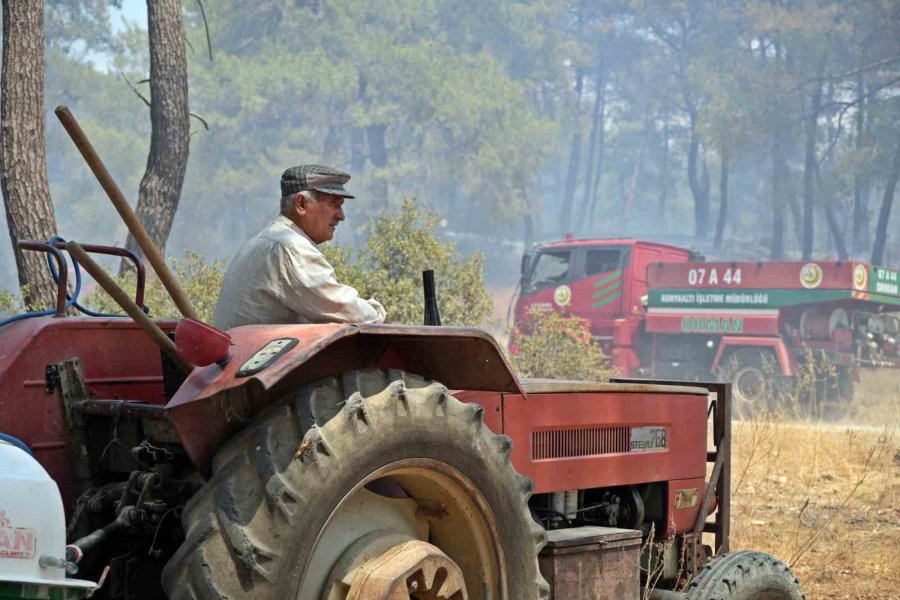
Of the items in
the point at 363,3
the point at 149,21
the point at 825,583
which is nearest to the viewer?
the point at 825,583

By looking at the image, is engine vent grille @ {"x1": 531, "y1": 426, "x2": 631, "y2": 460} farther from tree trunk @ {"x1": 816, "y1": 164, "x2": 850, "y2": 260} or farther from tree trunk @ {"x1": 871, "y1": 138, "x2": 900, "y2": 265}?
tree trunk @ {"x1": 816, "y1": 164, "x2": 850, "y2": 260}

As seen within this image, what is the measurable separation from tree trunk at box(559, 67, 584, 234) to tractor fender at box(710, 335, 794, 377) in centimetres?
4176

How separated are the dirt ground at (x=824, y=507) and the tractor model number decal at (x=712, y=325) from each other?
817 cm

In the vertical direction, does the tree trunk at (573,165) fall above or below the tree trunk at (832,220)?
above

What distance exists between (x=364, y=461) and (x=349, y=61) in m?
52.0

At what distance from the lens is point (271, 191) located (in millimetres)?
53500

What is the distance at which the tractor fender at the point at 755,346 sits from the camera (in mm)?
21859

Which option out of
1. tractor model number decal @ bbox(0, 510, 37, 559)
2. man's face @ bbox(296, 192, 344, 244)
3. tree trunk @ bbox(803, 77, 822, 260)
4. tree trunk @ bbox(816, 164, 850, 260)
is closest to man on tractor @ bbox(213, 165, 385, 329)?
man's face @ bbox(296, 192, 344, 244)

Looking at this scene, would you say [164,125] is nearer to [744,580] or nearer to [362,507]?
[744,580]

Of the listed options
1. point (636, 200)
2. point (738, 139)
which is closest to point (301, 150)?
point (738, 139)

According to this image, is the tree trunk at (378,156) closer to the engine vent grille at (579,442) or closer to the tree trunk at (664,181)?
the tree trunk at (664,181)

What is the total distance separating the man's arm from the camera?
3.77 meters

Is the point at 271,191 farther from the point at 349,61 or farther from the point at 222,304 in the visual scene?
the point at 222,304

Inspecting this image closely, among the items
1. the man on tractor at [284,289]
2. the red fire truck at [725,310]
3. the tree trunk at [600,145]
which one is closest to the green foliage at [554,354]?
the red fire truck at [725,310]
